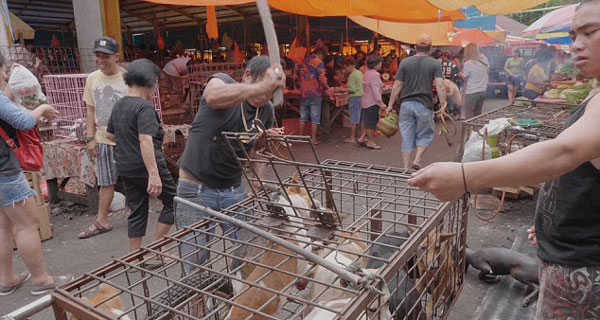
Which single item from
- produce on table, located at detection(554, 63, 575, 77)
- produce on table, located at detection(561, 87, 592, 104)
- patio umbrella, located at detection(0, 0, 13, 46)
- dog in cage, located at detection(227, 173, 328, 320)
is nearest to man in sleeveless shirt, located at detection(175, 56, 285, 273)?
dog in cage, located at detection(227, 173, 328, 320)

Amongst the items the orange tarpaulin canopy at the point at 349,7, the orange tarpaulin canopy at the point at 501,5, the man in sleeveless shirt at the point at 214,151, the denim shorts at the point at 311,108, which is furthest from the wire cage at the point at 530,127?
the denim shorts at the point at 311,108

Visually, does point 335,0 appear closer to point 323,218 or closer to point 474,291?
point 474,291

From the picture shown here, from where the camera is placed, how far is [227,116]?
105 inches

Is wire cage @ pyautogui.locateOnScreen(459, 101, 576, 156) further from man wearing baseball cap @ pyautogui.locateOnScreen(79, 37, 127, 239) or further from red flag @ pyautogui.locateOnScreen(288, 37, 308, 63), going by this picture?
red flag @ pyautogui.locateOnScreen(288, 37, 308, 63)

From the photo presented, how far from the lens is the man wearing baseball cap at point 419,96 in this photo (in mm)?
5766

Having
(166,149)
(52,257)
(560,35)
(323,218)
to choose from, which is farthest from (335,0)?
(560,35)

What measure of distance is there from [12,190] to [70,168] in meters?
1.93

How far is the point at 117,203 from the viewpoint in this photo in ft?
17.1

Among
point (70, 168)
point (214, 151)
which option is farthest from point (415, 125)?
point (70, 168)

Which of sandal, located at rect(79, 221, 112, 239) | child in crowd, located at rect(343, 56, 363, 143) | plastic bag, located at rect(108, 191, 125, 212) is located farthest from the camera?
child in crowd, located at rect(343, 56, 363, 143)

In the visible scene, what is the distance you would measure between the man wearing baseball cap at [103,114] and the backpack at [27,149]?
3.33 ft

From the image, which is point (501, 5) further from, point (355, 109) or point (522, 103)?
point (355, 109)

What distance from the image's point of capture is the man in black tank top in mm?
1112

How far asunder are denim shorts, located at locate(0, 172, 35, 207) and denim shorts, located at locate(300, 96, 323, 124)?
19.5 ft
